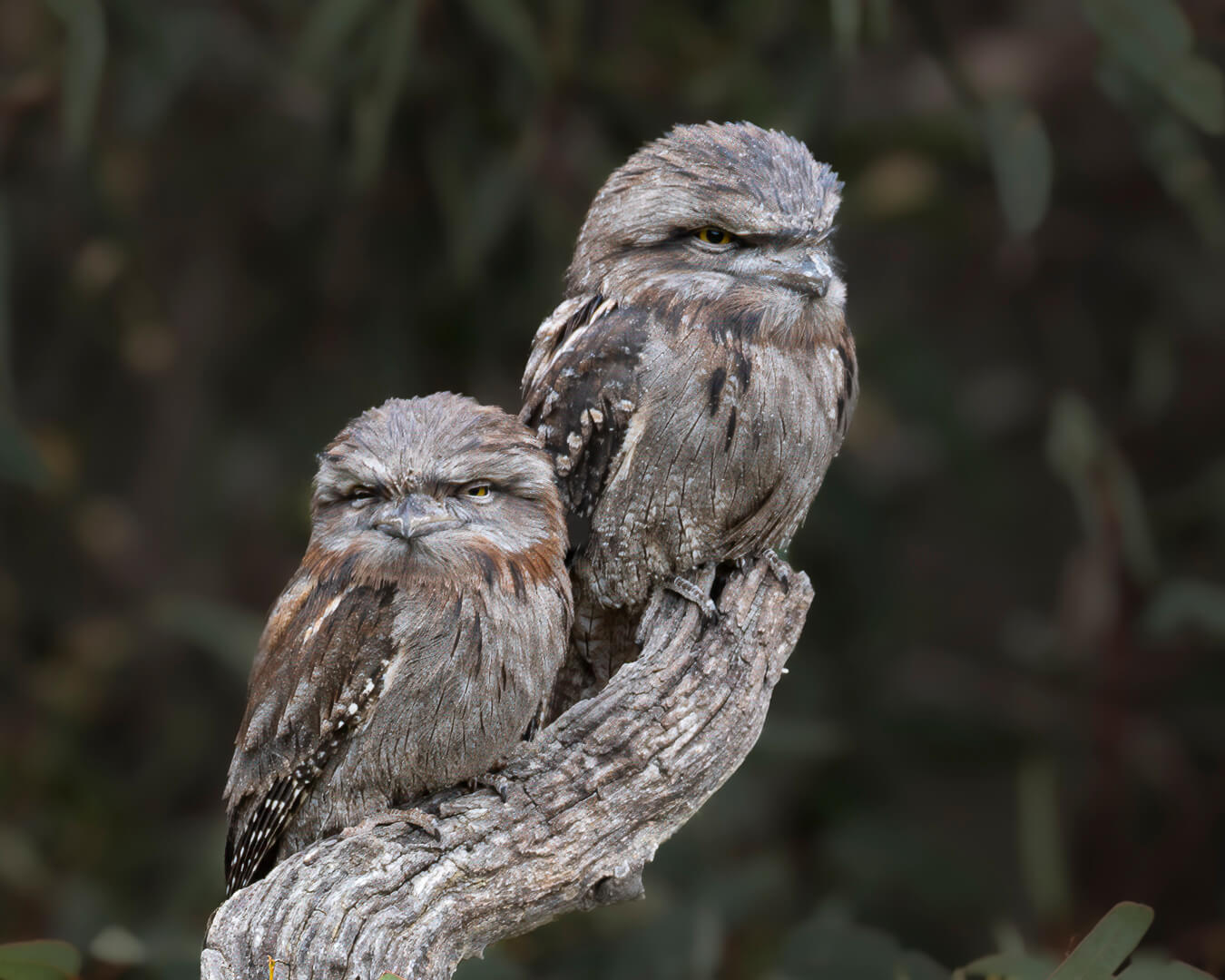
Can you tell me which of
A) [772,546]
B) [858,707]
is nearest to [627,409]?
[772,546]

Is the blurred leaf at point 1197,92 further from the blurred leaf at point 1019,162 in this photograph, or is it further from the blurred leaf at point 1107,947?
the blurred leaf at point 1107,947

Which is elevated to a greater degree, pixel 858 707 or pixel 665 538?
pixel 665 538

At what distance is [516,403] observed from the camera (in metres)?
4.80

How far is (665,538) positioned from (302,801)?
2.74 feet

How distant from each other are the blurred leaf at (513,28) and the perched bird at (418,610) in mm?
1992

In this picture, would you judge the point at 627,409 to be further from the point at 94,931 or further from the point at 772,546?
the point at 94,931

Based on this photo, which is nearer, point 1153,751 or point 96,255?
point 96,255

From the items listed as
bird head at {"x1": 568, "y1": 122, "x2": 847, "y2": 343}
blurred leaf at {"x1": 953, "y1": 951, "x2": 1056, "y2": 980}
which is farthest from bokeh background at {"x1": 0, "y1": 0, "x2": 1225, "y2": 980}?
bird head at {"x1": 568, "y1": 122, "x2": 847, "y2": 343}

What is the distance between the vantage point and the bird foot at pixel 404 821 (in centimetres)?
250

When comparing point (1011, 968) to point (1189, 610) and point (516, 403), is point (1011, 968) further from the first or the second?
point (516, 403)

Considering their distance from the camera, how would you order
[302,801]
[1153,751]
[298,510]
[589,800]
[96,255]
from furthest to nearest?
1. [1153,751]
2. [298,510]
3. [96,255]
4. [302,801]
5. [589,800]

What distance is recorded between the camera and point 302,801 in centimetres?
272

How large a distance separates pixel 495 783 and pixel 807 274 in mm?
1043

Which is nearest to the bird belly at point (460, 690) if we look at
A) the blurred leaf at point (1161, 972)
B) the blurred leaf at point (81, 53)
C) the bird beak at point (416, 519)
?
the bird beak at point (416, 519)
